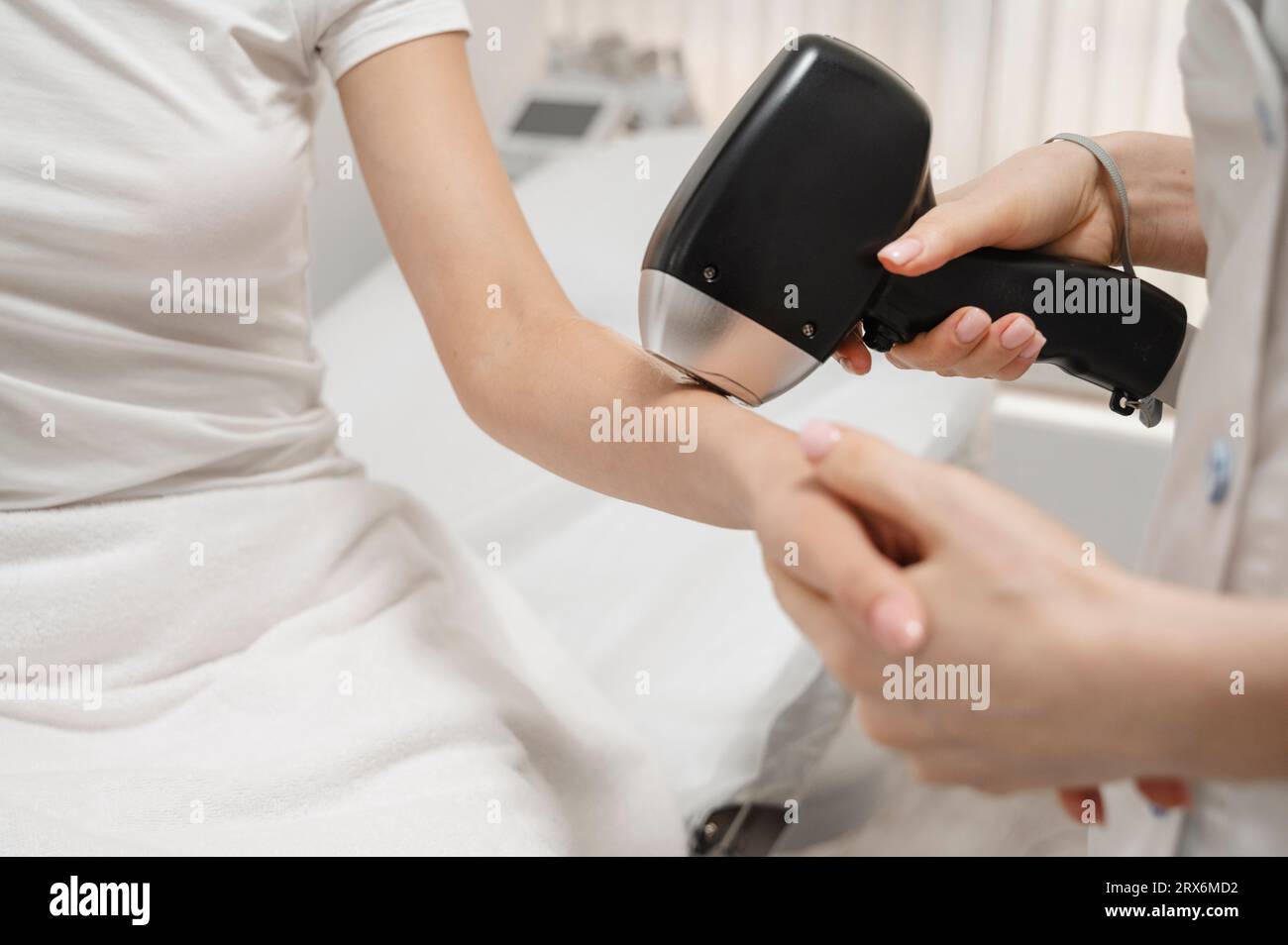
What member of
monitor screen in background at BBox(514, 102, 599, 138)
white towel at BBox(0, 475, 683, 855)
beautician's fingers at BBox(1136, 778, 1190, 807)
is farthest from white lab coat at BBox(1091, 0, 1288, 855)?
monitor screen in background at BBox(514, 102, 599, 138)

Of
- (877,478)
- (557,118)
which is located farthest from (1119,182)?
(557,118)

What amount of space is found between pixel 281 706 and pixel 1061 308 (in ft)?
1.81

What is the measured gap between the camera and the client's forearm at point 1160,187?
780mm

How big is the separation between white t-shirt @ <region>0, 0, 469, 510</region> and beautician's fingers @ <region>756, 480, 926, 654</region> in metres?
0.46

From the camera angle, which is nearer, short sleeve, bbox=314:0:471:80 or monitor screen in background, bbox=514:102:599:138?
short sleeve, bbox=314:0:471:80

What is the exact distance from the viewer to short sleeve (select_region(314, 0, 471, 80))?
2.80ft

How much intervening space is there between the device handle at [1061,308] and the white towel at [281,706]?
0.36 metres

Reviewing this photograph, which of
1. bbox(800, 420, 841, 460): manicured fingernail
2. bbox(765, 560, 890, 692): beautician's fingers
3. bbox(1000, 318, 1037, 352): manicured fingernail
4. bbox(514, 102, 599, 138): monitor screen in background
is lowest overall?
bbox(765, 560, 890, 692): beautician's fingers

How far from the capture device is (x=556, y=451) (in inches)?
31.1

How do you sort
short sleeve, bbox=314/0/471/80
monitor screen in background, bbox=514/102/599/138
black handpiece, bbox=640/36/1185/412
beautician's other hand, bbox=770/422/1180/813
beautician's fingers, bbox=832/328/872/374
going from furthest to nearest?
1. monitor screen in background, bbox=514/102/599/138
2. short sleeve, bbox=314/0/471/80
3. beautician's fingers, bbox=832/328/872/374
4. black handpiece, bbox=640/36/1185/412
5. beautician's other hand, bbox=770/422/1180/813

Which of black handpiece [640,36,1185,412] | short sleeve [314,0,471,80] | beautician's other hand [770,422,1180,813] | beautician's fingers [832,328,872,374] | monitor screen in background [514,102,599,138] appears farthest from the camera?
monitor screen in background [514,102,599,138]

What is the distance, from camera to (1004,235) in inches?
28.4

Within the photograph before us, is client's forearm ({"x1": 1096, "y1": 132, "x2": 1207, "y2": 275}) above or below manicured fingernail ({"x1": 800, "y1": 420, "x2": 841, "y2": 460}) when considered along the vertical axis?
above

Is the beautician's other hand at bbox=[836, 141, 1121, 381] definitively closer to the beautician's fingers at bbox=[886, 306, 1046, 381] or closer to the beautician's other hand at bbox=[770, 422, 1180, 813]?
the beautician's fingers at bbox=[886, 306, 1046, 381]
